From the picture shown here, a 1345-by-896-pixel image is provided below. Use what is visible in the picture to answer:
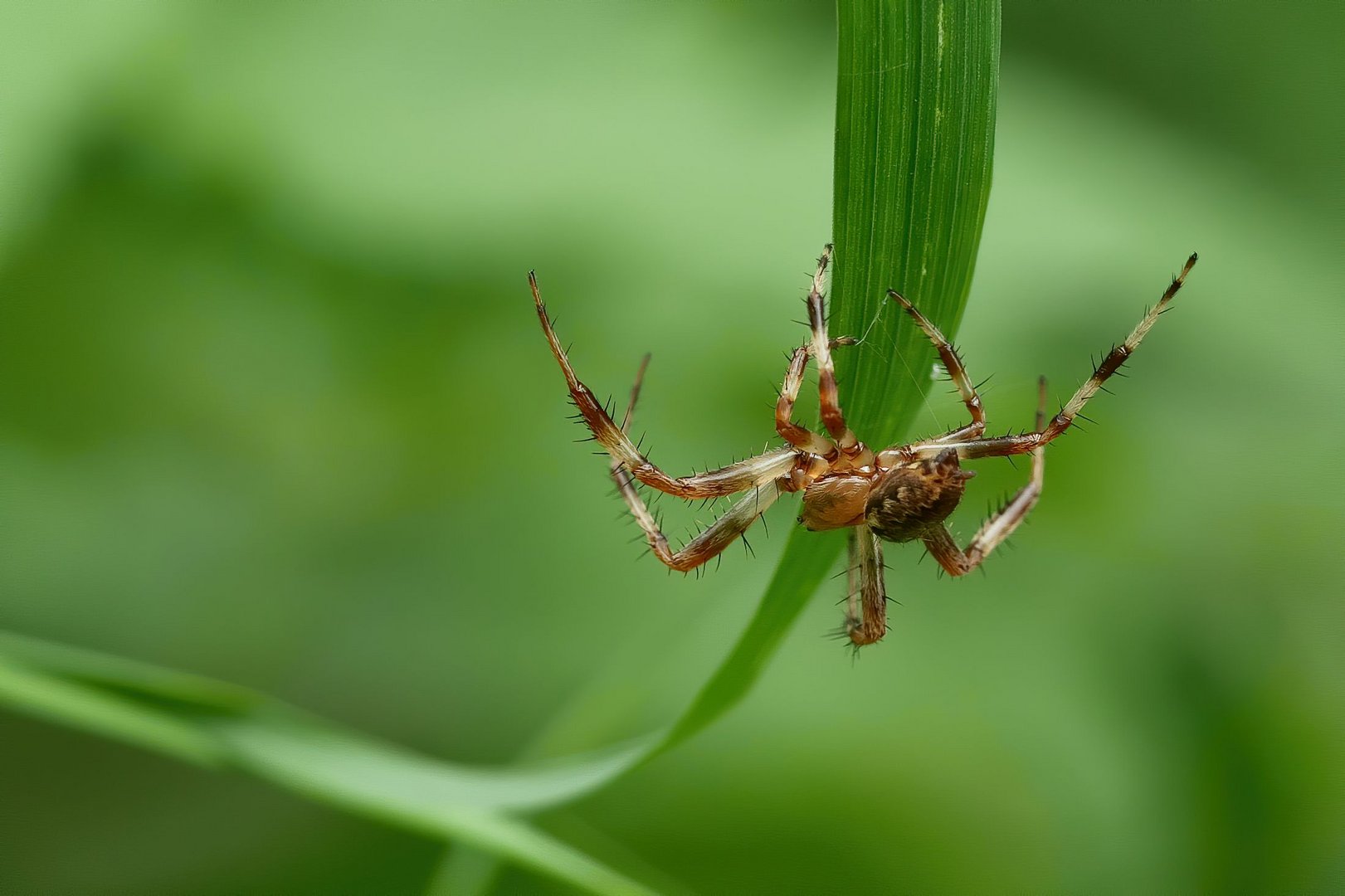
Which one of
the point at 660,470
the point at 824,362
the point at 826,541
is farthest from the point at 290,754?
the point at 824,362

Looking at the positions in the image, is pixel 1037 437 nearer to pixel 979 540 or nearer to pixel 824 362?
pixel 979 540

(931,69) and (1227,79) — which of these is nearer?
(931,69)

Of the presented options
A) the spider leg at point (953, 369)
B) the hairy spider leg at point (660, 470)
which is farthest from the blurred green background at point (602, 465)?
the spider leg at point (953, 369)

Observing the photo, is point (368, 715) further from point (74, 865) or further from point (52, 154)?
point (52, 154)

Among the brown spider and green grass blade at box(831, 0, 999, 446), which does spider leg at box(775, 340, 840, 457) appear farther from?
green grass blade at box(831, 0, 999, 446)

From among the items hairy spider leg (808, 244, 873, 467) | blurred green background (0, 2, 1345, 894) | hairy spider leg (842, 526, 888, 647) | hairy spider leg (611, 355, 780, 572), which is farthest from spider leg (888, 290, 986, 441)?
blurred green background (0, 2, 1345, 894)

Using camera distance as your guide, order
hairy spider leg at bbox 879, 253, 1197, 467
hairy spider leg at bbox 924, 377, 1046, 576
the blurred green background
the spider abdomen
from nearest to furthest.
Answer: hairy spider leg at bbox 879, 253, 1197, 467 < the spider abdomen < hairy spider leg at bbox 924, 377, 1046, 576 < the blurred green background

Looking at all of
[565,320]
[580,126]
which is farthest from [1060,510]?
[580,126]
